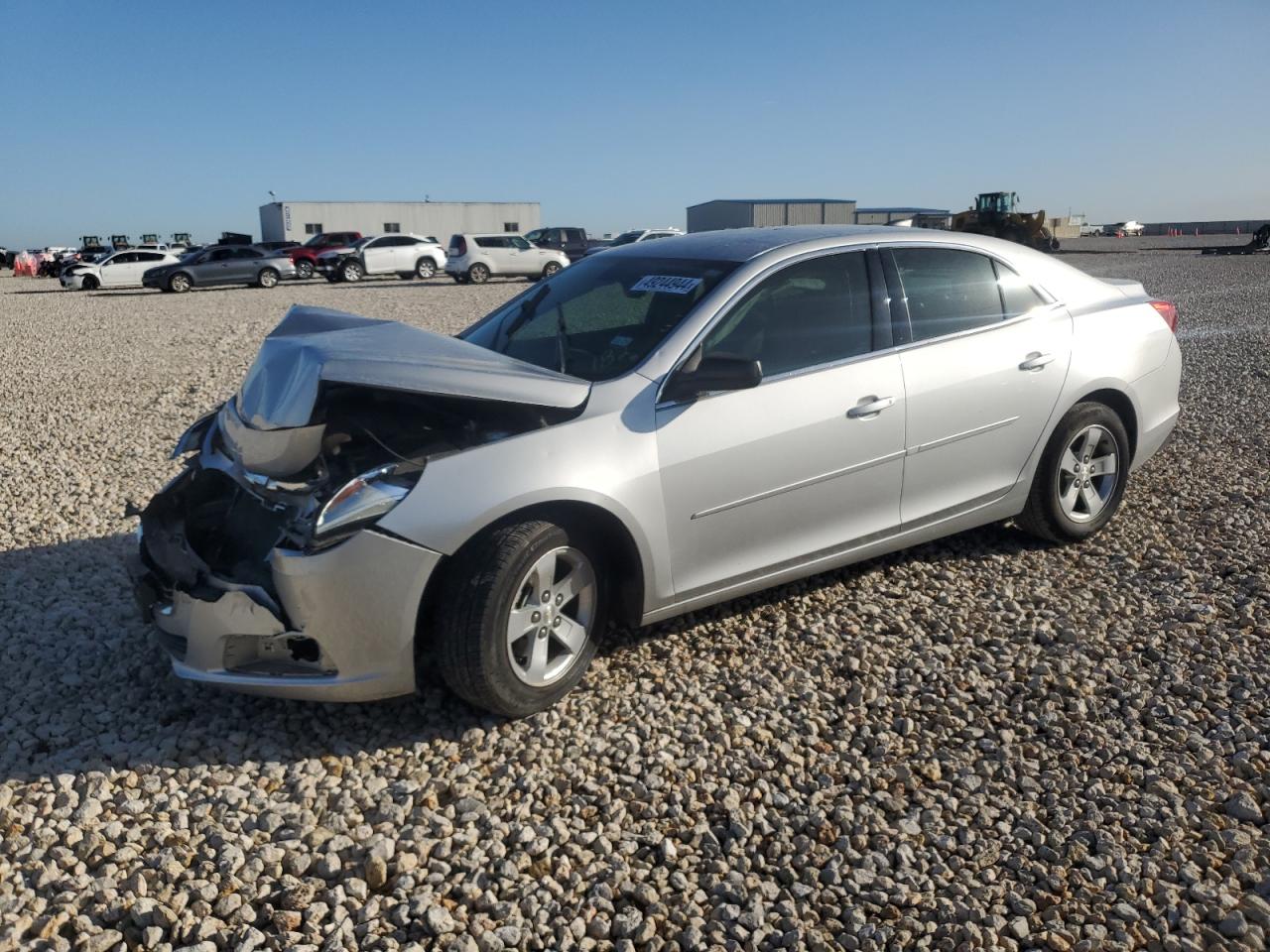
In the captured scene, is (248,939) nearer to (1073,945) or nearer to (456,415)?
(456,415)

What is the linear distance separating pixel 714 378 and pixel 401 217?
57189 millimetres

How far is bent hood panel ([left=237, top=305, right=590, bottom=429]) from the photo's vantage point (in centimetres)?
327

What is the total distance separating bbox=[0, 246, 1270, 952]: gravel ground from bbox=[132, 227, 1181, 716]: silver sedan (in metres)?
0.30

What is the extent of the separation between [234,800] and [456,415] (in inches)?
57.5

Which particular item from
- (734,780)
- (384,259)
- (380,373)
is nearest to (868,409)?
(734,780)

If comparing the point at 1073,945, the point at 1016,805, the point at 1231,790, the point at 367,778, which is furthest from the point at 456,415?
the point at 1231,790

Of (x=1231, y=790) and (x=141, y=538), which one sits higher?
(x=141, y=538)

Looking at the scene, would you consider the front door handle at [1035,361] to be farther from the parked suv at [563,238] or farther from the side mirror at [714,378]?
the parked suv at [563,238]

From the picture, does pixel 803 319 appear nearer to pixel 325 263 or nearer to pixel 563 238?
pixel 325 263

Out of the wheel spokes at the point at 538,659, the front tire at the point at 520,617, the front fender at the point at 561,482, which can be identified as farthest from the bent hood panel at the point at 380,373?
the wheel spokes at the point at 538,659

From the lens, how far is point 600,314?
171 inches

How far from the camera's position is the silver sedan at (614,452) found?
10.6 feet

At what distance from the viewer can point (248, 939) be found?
2508 mm

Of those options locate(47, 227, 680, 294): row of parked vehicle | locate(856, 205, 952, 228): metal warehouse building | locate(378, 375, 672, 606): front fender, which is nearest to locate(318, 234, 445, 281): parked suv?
locate(47, 227, 680, 294): row of parked vehicle
